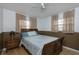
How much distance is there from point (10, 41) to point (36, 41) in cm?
45

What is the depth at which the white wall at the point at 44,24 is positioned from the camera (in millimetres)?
1399

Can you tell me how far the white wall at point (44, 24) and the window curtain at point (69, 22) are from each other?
0.87 ft

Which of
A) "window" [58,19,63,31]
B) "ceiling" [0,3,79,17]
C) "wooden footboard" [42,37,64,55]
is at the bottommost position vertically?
"wooden footboard" [42,37,64,55]

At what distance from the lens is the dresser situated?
4.31 ft

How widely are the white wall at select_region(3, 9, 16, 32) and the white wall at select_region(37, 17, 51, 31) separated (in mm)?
406

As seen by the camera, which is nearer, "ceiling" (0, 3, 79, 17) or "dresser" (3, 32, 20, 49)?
"ceiling" (0, 3, 79, 17)

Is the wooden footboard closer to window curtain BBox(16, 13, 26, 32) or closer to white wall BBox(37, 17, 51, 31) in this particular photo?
white wall BBox(37, 17, 51, 31)

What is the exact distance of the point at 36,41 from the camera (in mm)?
1354

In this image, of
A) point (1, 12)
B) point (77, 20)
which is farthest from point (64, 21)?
point (1, 12)

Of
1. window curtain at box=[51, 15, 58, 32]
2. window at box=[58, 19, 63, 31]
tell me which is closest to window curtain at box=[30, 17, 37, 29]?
window curtain at box=[51, 15, 58, 32]

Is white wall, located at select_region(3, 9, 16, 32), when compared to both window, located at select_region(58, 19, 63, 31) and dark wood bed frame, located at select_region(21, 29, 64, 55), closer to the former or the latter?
dark wood bed frame, located at select_region(21, 29, 64, 55)

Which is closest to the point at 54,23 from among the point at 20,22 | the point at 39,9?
the point at 39,9

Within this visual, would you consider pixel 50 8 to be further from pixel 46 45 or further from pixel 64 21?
pixel 46 45

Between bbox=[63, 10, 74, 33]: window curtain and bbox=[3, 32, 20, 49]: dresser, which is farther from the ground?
bbox=[63, 10, 74, 33]: window curtain
